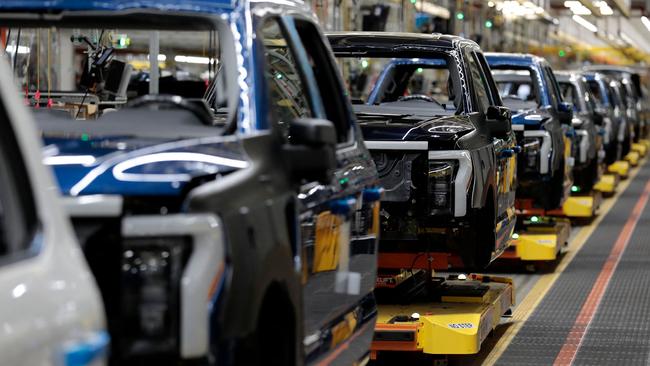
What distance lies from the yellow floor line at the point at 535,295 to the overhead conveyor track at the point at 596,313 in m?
0.05

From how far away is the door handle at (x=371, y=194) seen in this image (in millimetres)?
6188

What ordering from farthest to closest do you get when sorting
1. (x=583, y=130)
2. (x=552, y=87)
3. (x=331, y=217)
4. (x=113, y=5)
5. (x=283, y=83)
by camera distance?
(x=583, y=130) < (x=552, y=87) < (x=283, y=83) < (x=331, y=217) < (x=113, y=5)

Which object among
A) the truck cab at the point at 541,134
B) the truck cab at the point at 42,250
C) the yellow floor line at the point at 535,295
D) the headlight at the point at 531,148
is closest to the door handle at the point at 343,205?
the truck cab at the point at 42,250

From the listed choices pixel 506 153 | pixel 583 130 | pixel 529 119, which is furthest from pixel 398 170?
pixel 583 130

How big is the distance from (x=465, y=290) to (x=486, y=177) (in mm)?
809

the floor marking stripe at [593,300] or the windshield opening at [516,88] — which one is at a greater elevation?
the windshield opening at [516,88]

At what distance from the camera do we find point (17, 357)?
252cm

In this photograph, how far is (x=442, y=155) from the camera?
28.7 ft

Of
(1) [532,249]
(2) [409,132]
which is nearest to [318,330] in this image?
(2) [409,132]

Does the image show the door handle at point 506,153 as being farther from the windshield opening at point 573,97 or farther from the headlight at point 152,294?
the windshield opening at point 573,97

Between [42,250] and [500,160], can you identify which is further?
[500,160]

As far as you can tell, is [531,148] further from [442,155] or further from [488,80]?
[442,155]

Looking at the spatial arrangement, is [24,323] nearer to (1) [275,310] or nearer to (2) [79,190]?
(2) [79,190]

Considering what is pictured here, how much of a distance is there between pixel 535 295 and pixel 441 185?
4035 millimetres
